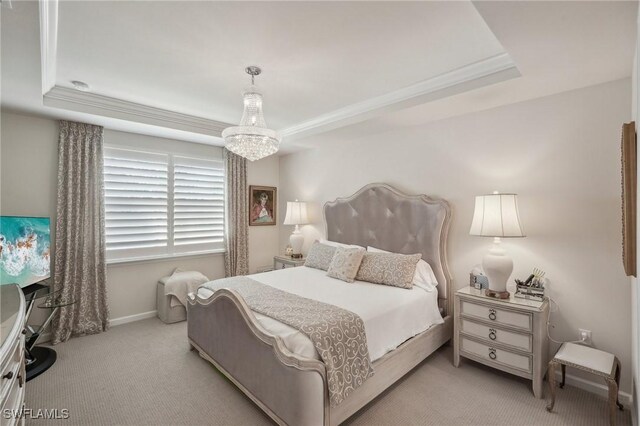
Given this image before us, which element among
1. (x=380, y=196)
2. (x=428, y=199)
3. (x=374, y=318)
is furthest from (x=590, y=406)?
(x=380, y=196)

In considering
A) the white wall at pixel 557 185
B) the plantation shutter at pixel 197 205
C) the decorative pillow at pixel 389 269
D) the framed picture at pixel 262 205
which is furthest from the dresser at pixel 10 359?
the framed picture at pixel 262 205

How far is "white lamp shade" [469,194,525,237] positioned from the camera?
2488 mm

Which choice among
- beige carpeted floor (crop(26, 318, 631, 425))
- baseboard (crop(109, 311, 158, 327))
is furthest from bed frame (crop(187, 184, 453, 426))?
baseboard (crop(109, 311, 158, 327))

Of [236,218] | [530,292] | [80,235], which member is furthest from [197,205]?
[530,292]

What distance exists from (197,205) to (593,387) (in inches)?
190

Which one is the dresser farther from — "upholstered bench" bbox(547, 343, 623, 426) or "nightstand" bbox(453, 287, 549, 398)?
"upholstered bench" bbox(547, 343, 623, 426)

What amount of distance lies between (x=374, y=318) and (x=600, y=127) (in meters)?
2.35

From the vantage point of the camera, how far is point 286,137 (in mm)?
4316

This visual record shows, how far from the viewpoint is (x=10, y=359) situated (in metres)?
1.22

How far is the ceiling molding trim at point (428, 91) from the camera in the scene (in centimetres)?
229

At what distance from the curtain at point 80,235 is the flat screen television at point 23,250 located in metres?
0.36

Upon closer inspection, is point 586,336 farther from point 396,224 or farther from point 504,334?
point 396,224

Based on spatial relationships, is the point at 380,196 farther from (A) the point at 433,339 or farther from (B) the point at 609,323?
(B) the point at 609,323

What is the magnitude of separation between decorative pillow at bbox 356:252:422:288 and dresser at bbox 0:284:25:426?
102 inches
